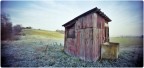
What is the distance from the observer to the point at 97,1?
5355 mm

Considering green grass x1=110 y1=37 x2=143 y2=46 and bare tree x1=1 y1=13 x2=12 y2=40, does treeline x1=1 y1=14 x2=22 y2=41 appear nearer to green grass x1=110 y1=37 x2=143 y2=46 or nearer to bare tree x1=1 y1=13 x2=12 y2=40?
bare tree x1=1 y1=13 x2=12 y2=40

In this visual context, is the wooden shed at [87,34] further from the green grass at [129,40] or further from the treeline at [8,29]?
the treeline at [8,29]

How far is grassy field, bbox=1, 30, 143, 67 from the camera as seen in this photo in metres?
5.17

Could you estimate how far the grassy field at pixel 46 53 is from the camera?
517 cm

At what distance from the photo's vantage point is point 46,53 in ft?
18.1

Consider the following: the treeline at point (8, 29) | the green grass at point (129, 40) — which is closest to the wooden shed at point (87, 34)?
the green grass at point (129, 40)

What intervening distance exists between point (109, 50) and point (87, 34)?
1023 mm

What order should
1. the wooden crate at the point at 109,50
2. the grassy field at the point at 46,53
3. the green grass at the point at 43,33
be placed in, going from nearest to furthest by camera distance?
→ the grassy field at the point at 46,53, the green grass at the point at 43,33, the wooden crate at the point at 109,50

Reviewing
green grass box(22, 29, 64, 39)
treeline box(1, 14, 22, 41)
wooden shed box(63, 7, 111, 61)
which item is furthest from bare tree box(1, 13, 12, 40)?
wooden shed box(63, 7, 111, 61)

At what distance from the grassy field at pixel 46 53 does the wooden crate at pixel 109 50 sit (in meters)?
0.20

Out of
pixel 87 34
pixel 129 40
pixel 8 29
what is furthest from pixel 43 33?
pixel 129 40

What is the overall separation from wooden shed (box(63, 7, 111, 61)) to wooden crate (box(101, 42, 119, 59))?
0.16 m

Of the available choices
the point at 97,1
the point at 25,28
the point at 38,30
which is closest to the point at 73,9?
the point at 97,1

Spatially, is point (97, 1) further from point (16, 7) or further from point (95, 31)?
point (16, 7)
